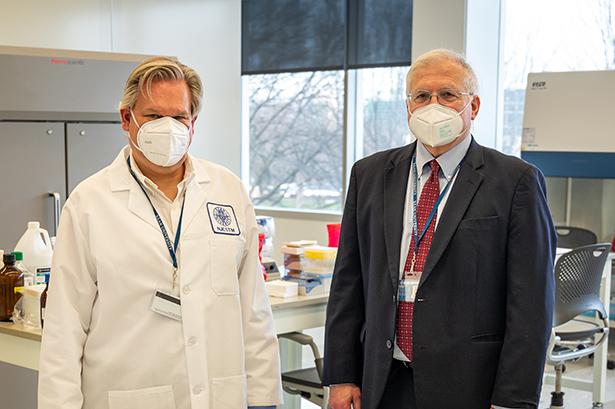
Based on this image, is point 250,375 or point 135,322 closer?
point 135,322

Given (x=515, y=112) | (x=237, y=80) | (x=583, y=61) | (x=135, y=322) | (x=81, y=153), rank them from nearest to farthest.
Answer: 1. (x=135, y=322)
2. (x=81, y=153)
3. (x=583, y=61)
4. (x=515, y=112)
5. (x=237, y=80)

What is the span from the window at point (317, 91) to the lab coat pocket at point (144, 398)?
491 cm

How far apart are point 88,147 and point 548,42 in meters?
3.22

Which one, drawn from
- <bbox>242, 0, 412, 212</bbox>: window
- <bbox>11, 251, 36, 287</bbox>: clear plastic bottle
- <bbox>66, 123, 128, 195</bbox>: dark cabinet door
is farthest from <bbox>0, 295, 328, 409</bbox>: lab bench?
<bbox>242, 0, 412, 212</bbox>: window

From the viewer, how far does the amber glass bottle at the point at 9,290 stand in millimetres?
2807

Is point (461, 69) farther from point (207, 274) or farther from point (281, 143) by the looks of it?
point (281, 143)

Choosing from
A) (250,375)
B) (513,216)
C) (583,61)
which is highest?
(583,61)

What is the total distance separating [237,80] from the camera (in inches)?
280

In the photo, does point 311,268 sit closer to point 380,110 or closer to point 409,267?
point 409,267

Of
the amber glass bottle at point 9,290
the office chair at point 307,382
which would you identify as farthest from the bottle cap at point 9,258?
the office chair at point 307,382

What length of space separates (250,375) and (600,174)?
3710mm

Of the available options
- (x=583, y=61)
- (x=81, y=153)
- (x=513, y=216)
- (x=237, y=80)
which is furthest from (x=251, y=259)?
(x=237, y=80)

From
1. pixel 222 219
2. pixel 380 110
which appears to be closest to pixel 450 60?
pixel 222 219

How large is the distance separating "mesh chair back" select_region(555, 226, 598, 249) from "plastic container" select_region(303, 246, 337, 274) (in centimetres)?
197
